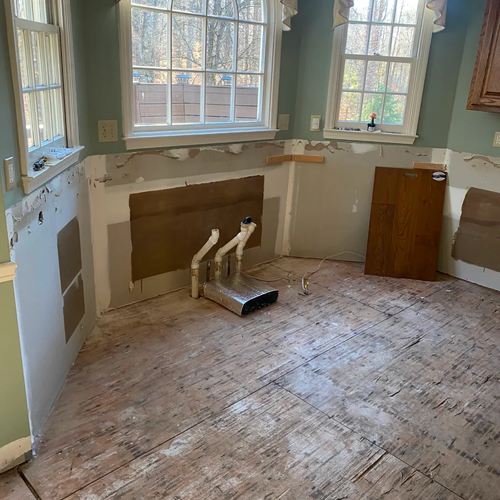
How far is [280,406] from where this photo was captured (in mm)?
2311

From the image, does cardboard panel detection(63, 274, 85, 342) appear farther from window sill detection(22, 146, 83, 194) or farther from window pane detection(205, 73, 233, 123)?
window pane detection(205, 73, 233, 123)

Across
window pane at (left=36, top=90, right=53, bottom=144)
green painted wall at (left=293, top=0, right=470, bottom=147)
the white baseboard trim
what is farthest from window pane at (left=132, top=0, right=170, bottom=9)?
the white baseboard trim

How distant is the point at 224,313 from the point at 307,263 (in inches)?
48.2

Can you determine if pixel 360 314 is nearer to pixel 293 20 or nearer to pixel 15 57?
pixel 293 20

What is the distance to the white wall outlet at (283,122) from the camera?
12.4 ft

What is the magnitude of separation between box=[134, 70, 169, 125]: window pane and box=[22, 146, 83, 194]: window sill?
0.70 meters

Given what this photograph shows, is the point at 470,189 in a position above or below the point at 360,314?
above

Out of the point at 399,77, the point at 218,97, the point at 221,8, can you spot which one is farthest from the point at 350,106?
the point at 221,8

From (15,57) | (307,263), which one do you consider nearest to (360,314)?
(307,263)

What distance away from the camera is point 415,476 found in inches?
76.0

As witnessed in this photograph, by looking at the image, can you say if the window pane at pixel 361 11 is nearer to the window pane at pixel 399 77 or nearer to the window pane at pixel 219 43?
the window pane at pixel 399 77

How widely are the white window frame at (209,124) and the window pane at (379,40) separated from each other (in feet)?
2.52

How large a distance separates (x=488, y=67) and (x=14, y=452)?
358 centimetres

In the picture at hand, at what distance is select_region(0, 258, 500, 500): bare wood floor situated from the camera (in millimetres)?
1870
